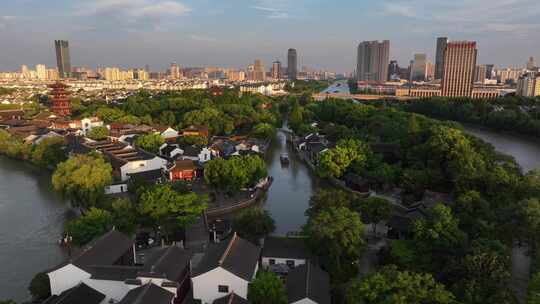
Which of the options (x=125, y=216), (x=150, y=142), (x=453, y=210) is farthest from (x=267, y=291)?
(x=150, y=142)

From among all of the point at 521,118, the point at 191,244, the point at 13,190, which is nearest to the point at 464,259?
the point at 191,244

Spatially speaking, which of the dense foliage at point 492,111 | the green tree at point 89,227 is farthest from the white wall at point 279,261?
the dense foliage at point 492,111

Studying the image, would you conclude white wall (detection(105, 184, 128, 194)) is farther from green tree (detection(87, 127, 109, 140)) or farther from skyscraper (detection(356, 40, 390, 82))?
skyscraper (detection(356, 40, 390, 82))

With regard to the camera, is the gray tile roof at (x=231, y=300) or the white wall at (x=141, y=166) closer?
the gray tile roof at (x=231, y=300)

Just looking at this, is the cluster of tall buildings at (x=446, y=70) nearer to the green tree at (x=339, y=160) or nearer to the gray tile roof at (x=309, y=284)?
the green tree at (x=339, y=160)

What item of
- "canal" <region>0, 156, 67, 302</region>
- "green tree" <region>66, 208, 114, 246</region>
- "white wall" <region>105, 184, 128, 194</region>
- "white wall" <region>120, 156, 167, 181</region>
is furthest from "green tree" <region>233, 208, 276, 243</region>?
"white wall" <region>120, 156, 167, 181</region>

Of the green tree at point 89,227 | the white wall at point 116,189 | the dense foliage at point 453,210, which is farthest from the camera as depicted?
the white wall at point 116,189

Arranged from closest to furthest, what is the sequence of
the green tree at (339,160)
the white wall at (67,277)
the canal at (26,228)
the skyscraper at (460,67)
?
1. the white wall at (67,277)
2. the canal at (26,228)
3. the green tree at (339,160)
4. the skyscraper at (460,67)

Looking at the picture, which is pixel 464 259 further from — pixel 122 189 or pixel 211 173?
pixel 122 189

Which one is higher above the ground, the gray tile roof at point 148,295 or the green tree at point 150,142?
the green tree at point 150,142
